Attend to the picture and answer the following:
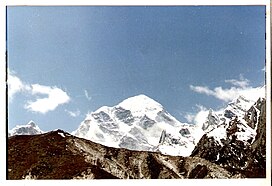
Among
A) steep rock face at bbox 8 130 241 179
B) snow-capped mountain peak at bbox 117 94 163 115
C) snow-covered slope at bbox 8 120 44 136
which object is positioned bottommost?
steep rock face at bbox 8 130 241 179

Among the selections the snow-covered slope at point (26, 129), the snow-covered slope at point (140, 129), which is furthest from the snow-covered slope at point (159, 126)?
the snow-covered slope at point (26, 129)

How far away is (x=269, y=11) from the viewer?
2664mm

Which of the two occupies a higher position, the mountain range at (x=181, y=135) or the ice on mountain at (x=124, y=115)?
the ice on mountain at (x=124, y=115)

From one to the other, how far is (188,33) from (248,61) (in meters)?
0.32

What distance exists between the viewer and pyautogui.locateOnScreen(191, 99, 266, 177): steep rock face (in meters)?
2.67

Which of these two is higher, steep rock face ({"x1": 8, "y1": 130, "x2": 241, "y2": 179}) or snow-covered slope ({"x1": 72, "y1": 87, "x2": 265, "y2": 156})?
snow-covered slope ({"x1": 72, "y1": 87, "x2": 265, "y2": 156})

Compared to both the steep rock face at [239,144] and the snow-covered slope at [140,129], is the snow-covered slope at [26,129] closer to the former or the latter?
the snow-covered slope at [140,129]

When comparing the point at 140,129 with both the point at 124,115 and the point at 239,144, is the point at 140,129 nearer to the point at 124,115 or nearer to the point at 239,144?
the point at 124,115

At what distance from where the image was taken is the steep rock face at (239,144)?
2.67 metres

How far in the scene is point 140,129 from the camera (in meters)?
2.66

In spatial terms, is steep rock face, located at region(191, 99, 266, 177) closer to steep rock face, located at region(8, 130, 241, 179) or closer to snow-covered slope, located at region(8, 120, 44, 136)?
steep rock face, located at region(8, 130, 241, 179)

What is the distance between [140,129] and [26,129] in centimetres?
55

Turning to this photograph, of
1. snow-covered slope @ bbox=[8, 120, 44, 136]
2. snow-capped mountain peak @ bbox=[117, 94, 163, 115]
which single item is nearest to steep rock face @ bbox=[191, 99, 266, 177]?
snow-capped mountain peak @ bbox=[117, 94, 163, 115]
